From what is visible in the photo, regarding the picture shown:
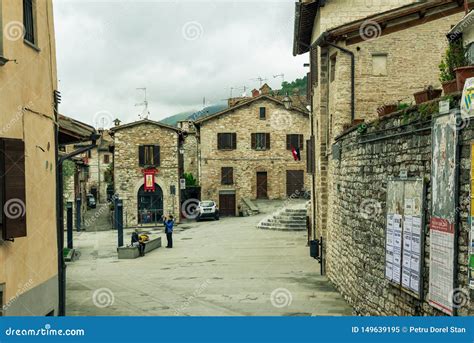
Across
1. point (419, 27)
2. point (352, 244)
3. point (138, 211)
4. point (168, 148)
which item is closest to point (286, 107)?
point (168, 148)

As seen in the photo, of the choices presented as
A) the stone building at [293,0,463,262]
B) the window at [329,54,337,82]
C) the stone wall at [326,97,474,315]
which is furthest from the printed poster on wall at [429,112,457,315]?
the window at [329,54,337,82]

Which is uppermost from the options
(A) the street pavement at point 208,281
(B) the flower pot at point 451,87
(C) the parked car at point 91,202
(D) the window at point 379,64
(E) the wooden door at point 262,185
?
(D) the window at point 379,64

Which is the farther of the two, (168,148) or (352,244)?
(168,148)

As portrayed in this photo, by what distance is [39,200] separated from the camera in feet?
31.8

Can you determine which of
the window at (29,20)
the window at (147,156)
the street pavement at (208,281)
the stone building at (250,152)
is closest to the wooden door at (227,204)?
the stone building at (250,152)

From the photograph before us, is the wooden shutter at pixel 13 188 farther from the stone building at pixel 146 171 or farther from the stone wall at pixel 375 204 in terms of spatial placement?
the stone building at pixel 146 171

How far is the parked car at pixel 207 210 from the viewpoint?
41.3 meters

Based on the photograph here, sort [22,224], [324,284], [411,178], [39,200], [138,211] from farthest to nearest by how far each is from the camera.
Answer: [138,211] < [324,284] < [39,200] < [411,178] < [22,224]

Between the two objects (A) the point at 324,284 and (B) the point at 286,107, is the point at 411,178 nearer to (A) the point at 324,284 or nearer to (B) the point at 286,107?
(A) the point at 324,284

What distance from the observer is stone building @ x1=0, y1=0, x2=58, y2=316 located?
26.3 ft

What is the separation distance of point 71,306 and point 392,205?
8258mm

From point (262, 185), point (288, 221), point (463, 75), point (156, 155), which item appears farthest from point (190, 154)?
point (463, 75)

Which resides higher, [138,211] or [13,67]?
[13,67]

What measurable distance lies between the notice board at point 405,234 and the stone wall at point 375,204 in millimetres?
146
